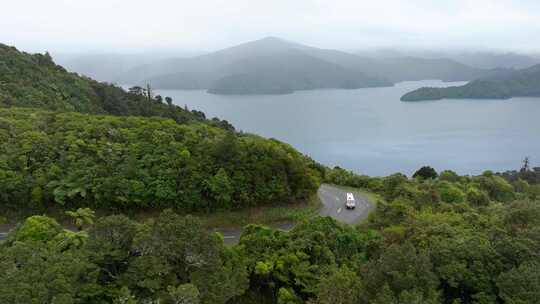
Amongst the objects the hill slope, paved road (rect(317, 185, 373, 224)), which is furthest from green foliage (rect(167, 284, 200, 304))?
the hill slope

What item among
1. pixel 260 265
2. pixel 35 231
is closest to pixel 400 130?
pixel 260 265

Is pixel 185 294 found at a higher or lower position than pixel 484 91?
lower

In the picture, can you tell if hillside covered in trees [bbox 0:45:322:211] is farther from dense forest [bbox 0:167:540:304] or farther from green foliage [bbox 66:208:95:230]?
dense forest [bbox 0:167:540:304]

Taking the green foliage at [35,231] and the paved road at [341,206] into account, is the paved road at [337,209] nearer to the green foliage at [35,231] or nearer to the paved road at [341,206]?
the paved road at [341,206]

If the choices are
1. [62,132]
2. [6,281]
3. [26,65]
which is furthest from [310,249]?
[26,65]

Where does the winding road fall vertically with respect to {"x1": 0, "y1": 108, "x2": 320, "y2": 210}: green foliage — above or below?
below

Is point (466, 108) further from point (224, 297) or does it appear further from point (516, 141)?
point (224, 297)

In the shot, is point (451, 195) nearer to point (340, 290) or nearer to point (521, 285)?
point (521, 285)

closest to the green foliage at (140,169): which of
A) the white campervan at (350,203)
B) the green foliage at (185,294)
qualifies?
the white campervan at (350,203)
